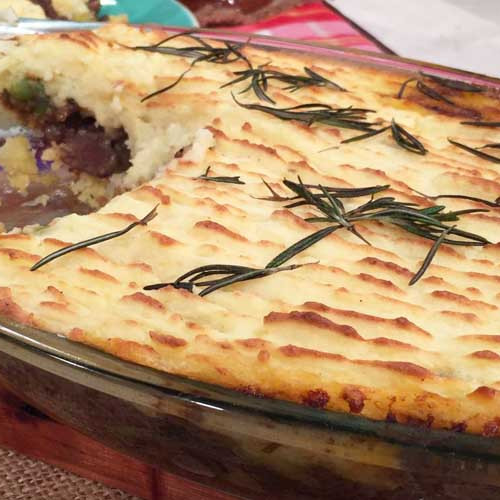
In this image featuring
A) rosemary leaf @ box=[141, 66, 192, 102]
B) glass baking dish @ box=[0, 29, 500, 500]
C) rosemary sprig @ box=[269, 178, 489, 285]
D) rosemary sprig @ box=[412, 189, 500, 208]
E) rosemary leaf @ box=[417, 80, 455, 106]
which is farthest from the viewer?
rosemary leaf @ box=[417, 80, 455, 106]

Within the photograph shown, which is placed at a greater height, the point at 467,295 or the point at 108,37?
the point at 108,37

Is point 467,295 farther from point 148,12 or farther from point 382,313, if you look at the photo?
point 148,12

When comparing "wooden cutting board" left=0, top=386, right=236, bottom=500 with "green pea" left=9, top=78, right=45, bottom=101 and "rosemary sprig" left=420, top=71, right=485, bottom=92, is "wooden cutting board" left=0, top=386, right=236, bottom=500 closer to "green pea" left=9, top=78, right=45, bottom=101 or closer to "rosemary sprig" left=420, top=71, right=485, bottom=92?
"green pea" left=9, top=78, right=45, bottom=101

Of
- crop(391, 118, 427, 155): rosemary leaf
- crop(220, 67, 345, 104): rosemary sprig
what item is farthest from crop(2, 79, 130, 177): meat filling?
crop(391, 118, 427, 155): rosemary leaf

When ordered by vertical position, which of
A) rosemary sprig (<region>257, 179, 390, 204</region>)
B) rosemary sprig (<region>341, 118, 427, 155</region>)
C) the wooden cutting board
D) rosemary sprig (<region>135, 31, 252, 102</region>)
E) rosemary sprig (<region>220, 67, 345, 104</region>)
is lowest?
the wooden cutting board

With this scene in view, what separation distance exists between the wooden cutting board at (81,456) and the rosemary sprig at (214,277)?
0.32 meters

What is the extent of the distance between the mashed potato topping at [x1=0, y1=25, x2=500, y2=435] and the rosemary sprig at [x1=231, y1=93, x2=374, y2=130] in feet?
0.06

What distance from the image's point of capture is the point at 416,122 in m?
1.64

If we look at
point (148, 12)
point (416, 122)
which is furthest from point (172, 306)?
point (148, 12)

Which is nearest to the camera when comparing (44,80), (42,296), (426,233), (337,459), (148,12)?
(337,459)

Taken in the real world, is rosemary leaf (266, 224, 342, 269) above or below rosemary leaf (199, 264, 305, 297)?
above

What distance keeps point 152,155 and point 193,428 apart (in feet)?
2.78

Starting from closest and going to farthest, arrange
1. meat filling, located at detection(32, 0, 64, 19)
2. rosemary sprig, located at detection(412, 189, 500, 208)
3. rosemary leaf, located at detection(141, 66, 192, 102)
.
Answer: rosemary sprig, located at detection(412, 189, 500, 208) < rosemary leaf, located at detection(141, 66, 192, 102) < meat filling, located at detection(32, 0, 64, 19)

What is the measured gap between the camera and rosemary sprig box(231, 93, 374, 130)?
5.04 feet
